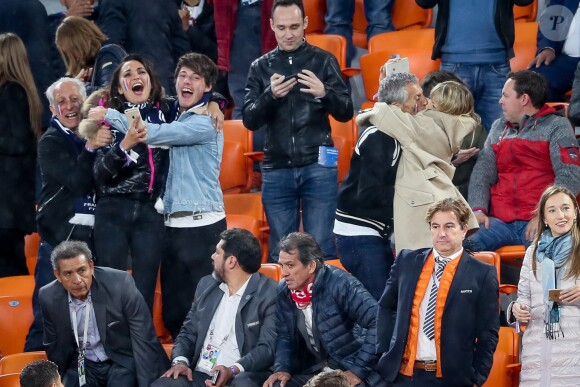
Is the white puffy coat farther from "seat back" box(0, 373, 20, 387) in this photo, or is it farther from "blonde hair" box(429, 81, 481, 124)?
"seat back" box(0, 373, 20, 387)

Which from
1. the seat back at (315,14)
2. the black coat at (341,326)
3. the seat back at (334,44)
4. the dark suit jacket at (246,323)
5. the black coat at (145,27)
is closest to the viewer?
the black coat at (341,326)

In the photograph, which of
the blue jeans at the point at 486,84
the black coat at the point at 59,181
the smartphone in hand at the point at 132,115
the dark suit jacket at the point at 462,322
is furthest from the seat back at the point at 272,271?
the blue jeans at the point at 486,84

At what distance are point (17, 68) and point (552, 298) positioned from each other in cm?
368

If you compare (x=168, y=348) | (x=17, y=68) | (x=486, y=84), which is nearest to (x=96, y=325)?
(x=168, y=348)

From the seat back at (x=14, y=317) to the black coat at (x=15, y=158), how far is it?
0.55 metres

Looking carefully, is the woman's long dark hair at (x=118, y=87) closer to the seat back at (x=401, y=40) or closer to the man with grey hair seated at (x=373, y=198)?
the man with grey hair seated at (x=373, y=198)

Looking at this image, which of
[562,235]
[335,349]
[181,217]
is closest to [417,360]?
[335,349]

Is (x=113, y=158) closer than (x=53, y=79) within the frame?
Yes

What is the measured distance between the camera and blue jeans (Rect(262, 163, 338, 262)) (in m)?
7.15

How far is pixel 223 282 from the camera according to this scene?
6637 millimetres

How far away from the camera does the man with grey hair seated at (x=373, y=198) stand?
249 inches

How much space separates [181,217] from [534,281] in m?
1.91

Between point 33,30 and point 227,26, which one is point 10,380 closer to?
point 33,30

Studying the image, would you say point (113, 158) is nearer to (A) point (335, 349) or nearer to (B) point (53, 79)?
(A) point (335, 349)
